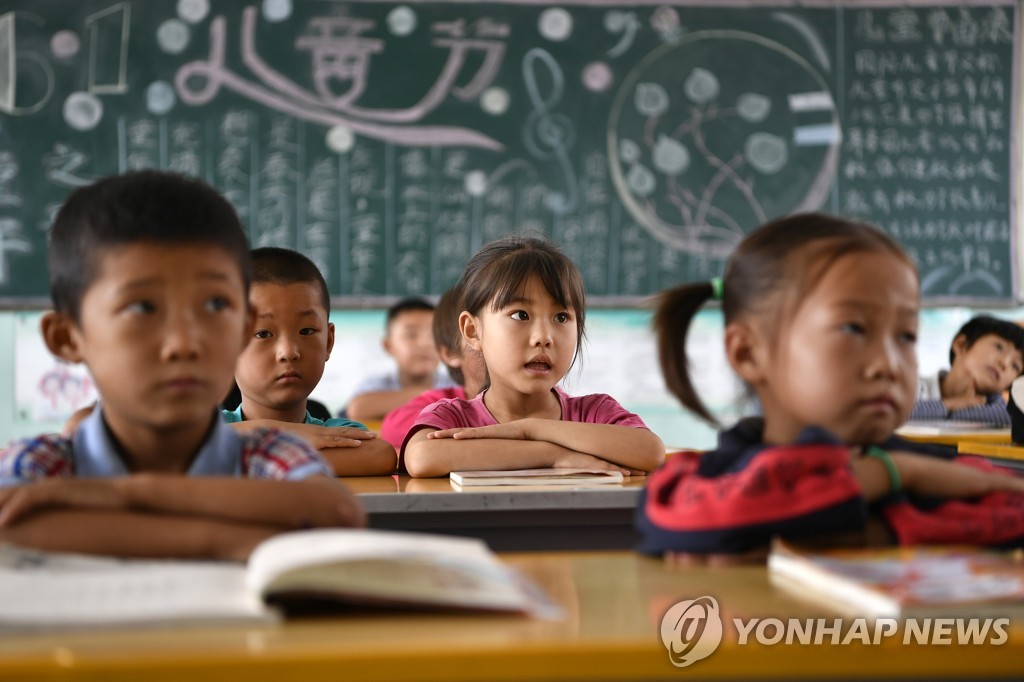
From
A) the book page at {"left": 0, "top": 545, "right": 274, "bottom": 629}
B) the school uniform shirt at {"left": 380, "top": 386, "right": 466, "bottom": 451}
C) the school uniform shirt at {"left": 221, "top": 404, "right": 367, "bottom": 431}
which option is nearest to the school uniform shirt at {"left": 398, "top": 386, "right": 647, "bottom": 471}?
the school uniform shirt at {"left": 221, "top": 404, "right": 367, "bottom": 431}

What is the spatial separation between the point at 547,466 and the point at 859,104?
3.72 meters

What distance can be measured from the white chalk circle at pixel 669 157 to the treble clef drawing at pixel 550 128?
41 centimetres

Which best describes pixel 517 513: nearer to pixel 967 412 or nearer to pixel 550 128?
pixel 967 412

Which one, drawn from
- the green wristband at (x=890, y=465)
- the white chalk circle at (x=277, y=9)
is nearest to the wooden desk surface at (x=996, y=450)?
the green wristband at (x=890, y=465)

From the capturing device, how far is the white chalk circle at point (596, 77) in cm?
502

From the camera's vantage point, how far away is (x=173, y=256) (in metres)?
1.18

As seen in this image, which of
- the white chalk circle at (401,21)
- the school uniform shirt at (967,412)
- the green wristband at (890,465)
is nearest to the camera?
the green wristband at (890,465)

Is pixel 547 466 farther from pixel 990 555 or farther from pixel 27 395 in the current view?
pixel 27 395

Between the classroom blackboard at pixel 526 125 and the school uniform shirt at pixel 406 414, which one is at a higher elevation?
the classroom blackboard at pixel 526 125

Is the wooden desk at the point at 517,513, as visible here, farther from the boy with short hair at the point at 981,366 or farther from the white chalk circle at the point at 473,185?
the white chalk circle at the point at 473,185

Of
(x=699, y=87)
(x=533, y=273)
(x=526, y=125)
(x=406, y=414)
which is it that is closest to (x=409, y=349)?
(x=526, y=125)

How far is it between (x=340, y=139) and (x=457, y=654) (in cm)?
440

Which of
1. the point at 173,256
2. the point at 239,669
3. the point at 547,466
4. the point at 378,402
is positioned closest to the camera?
the point at 239,669

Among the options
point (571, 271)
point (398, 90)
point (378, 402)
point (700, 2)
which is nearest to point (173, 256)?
point (571, 271)
